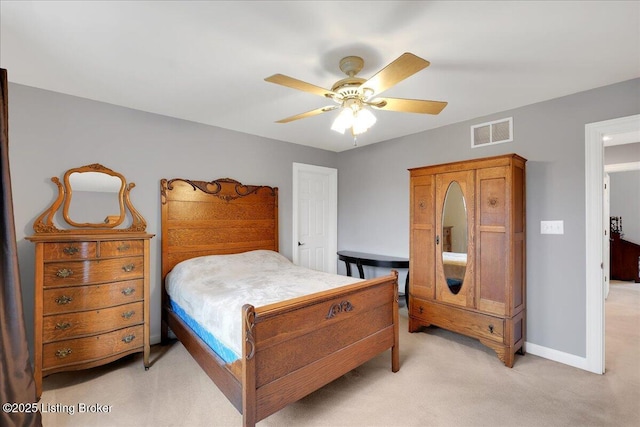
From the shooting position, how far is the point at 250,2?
1.48m

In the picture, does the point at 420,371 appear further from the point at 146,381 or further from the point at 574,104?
the point at 574,104

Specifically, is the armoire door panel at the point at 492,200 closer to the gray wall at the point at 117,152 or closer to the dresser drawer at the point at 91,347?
the gray wall at the point at 117,152

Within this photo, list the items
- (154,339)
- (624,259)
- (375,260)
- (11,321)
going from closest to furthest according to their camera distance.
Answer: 1. (11,321)
2. (154,339)
3. (375,260)
4. (624,259)

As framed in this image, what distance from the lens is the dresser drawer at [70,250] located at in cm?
213

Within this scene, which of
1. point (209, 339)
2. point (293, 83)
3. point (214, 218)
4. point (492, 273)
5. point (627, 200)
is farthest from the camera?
point (627, 200)

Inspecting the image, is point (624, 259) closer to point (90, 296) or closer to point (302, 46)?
point (302, 46)

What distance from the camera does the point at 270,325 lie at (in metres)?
1.65

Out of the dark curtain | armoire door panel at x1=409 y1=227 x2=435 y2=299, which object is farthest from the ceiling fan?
the dark curtain

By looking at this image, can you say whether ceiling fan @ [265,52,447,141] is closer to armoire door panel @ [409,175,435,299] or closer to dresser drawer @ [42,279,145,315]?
armoire door panel @ [409,175,435,299]

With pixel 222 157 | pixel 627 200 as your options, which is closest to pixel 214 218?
pixel 222 157

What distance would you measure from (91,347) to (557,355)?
397 cm

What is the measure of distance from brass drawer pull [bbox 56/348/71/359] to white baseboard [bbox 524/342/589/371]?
156 inches

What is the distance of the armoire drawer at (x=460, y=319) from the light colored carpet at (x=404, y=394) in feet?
0.74

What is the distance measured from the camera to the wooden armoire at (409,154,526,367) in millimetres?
2551
